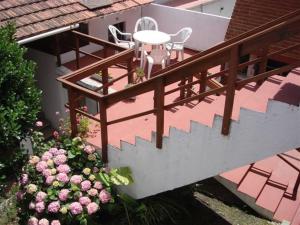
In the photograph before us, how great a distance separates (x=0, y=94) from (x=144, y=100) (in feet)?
11.5

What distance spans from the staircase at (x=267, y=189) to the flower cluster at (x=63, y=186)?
200cm

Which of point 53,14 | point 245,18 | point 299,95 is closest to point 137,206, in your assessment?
point 299,95

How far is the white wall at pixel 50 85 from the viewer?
32.6 ft

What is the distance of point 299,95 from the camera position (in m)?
4.62

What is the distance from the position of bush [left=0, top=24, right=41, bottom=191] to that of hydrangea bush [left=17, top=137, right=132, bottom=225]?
0.38 meters

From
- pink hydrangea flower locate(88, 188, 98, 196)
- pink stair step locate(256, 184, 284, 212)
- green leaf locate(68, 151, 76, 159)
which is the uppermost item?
green leaf locate(68, 151, 76, 159)

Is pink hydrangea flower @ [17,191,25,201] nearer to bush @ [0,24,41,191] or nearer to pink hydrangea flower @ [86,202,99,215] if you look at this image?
bush @ [0,24,41,191]

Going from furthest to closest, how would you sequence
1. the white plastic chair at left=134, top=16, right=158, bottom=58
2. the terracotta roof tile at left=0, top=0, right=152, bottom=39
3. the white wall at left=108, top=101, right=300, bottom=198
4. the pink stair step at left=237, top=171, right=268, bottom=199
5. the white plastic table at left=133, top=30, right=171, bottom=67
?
1. the white plastic chair at left=134, top=16, right=158, bottom=58
2. the white plastic table at left=133, top=30, right=171, bottom=67
3. the terracotta roof tile at left=0, top=0, right=152, bottom=39
4. the pink stair step at left=237, top=171, right=268, bottom=199
5. the white wall at left=108, top=101, right=300, bottom=198

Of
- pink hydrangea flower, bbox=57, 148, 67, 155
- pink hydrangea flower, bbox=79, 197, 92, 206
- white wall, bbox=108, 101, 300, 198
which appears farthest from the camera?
pink hydrangea flower, bbox=57, 148, 67, 155

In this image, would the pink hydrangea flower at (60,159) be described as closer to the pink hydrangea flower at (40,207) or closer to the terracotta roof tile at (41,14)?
the pink hydrangea flower at (40,207)

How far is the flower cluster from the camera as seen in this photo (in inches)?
233

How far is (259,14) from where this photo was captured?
31.0 feet

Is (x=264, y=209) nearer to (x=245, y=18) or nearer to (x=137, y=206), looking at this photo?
(x=137, y=206)

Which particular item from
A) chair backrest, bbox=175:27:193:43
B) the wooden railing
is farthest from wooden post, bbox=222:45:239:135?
chair backrest, bbox=175:27:193:43
